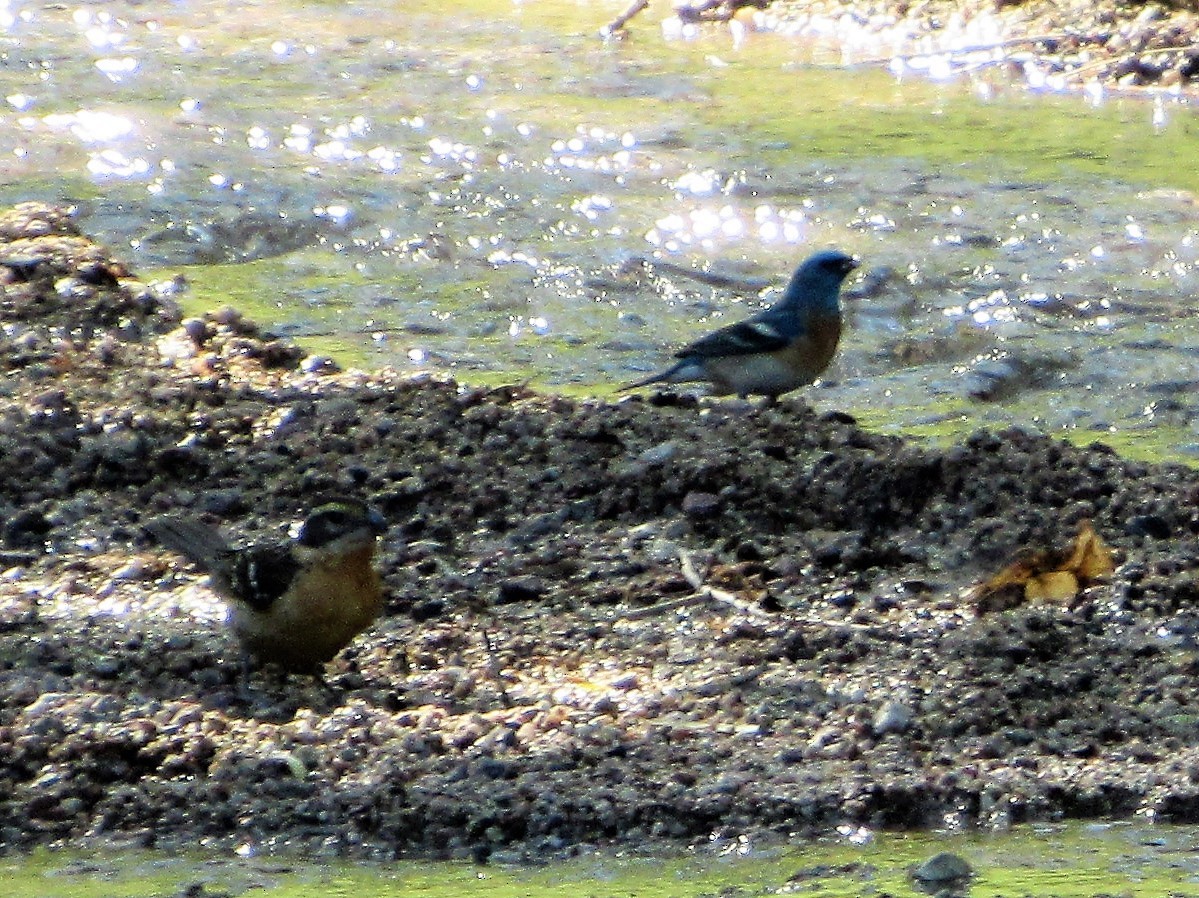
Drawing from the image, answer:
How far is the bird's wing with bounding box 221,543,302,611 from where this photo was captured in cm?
553

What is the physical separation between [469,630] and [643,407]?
1757mm

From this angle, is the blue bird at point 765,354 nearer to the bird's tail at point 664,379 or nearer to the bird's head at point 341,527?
the bird's tail at point 664,379

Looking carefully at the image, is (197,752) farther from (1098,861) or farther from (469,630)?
(1098,861)

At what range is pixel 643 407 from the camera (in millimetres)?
7297

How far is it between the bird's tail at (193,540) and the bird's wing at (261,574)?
0.10 m

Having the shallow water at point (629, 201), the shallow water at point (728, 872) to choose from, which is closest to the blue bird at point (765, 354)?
the shallow water at point (629, 201)

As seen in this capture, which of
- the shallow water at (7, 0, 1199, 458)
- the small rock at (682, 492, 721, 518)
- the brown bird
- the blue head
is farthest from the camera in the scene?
the shallow water at (7, 0, 1199, 458)

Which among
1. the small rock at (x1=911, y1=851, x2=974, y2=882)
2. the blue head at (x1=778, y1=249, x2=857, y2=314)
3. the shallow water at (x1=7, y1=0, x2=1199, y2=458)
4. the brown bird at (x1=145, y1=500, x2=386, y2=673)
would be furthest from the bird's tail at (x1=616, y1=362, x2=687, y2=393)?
the small rock at (x1=911, y1=851, x2=974, y2=882)

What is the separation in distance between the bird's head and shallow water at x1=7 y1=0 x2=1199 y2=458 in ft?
9.57

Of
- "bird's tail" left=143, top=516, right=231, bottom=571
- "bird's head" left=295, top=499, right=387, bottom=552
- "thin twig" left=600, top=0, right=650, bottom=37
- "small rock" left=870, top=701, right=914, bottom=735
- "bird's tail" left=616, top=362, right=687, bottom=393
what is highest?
"thin twig" left=600, top=0, right=650, bottom=37

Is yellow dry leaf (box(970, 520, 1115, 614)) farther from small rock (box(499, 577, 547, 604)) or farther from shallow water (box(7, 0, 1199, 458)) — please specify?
shallow water (box(7, 0, 1199, 458))

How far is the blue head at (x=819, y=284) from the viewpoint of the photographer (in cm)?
845

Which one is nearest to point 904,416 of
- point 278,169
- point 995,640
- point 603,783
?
point 995,640

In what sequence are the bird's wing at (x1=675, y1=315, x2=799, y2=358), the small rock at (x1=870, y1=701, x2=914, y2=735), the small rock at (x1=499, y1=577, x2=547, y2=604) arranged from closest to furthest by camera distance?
the small rock at (x1=870, y1=701, x2=914, y2=735) < the small rock at (x1=499, y1=577, x2=547, y2=604) < the bird's wing at (x1=675, y1=315, x2=799, y2=358)
